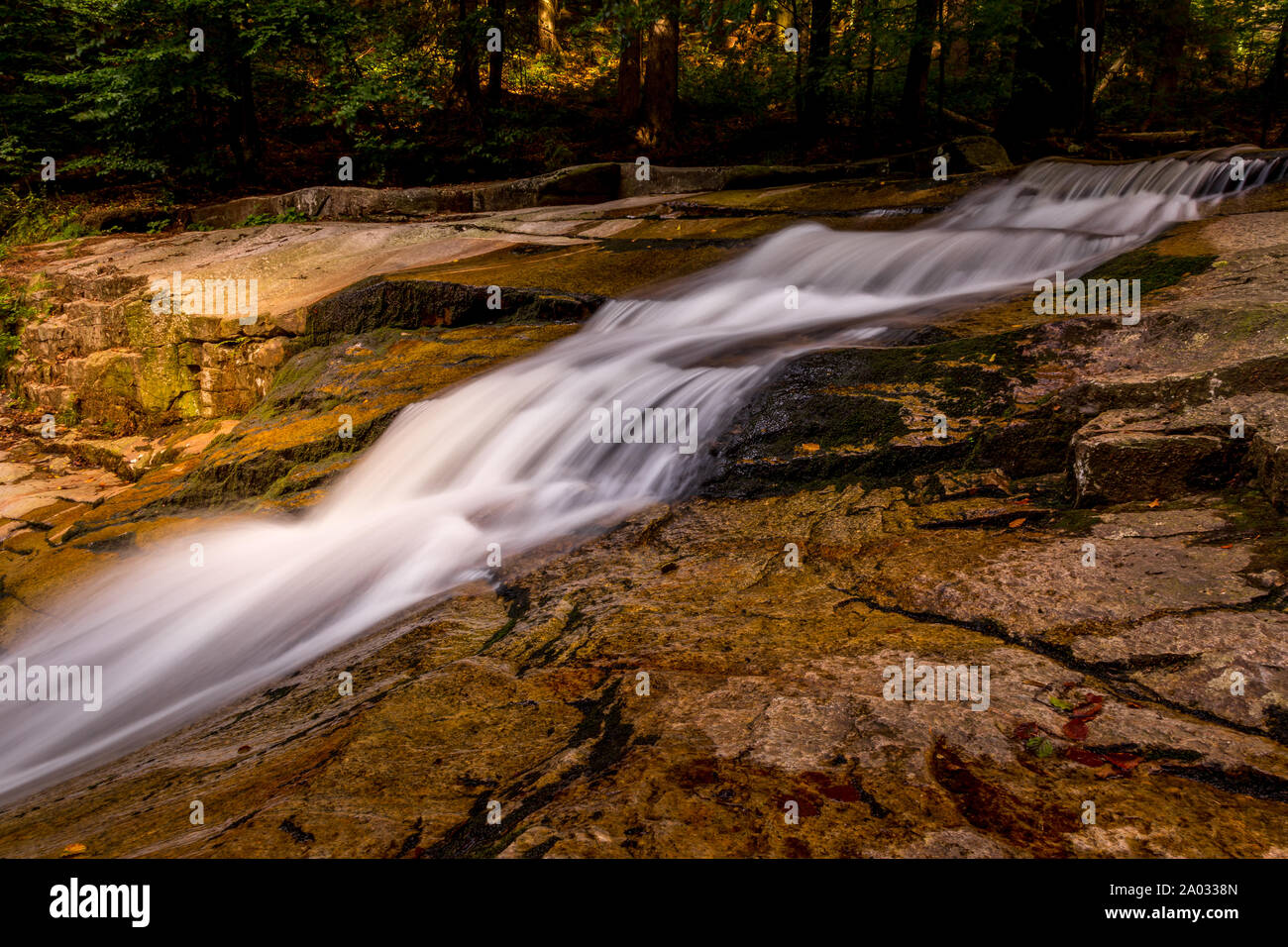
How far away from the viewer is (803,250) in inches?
311

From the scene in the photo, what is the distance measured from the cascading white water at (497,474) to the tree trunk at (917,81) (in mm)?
5475

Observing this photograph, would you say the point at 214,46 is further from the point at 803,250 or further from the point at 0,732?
the point at 0,732

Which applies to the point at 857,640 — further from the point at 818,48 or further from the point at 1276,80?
the point at 1276,80

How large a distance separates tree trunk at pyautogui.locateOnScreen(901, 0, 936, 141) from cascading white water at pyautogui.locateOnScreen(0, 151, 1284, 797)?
5475mm

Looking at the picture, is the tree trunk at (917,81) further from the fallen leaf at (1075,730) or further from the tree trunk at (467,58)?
the fallen leaf at (1075,730)

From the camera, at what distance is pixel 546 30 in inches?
822

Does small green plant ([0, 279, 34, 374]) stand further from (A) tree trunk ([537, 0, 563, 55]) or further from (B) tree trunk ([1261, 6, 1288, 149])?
(B) tree trunk ([1261, 6, 1288, 149])

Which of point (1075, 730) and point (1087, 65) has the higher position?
point (1087, 65)

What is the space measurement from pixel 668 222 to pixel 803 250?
1995 millimetres

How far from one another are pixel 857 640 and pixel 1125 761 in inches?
34.4

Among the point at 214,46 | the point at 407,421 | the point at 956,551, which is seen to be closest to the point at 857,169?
the point at 407,421

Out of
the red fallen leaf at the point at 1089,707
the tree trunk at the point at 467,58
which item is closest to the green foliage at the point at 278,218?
the tree trunk at the point at 467,58

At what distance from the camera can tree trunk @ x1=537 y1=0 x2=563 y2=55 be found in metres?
20.7

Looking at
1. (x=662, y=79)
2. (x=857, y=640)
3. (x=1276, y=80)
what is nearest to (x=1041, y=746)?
(x=857, y=640)
